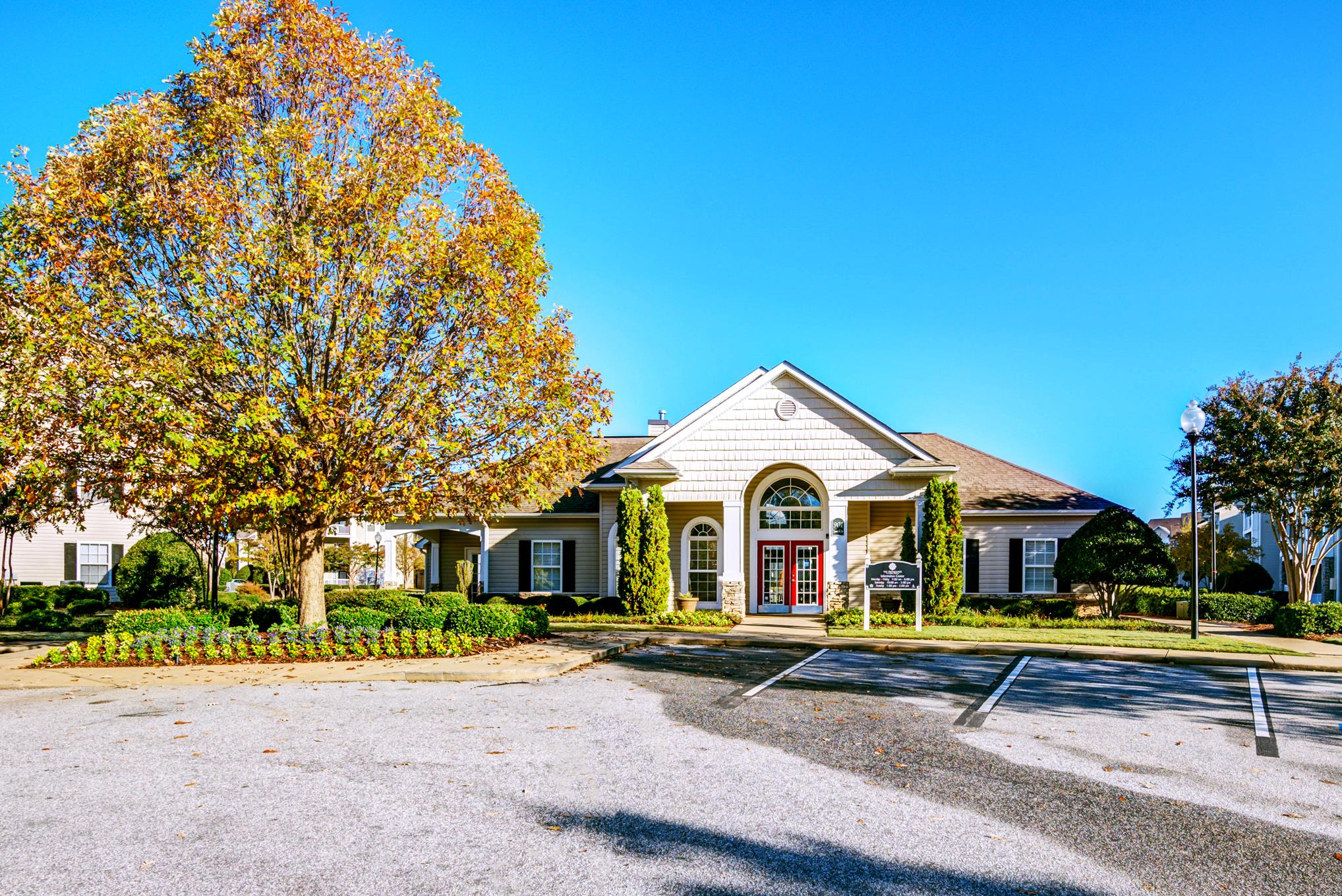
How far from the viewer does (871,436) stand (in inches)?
885

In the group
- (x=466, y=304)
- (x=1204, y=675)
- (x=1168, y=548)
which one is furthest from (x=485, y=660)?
(x=1168, y=548)

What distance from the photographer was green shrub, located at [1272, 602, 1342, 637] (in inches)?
757

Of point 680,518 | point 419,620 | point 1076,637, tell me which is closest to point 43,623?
point 419,620

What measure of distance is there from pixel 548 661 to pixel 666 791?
707cm

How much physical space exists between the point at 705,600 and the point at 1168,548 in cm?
1152

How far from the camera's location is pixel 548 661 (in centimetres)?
1337

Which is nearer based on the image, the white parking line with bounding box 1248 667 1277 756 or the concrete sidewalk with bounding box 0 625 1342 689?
the white parking line with bounding box 1248 667 1277 756

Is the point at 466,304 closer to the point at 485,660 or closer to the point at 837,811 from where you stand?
the point at 485,660

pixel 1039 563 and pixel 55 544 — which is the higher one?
pixel 55 544

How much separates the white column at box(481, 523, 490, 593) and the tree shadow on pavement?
20074mm

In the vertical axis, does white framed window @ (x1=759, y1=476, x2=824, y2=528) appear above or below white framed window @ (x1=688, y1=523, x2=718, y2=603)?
above

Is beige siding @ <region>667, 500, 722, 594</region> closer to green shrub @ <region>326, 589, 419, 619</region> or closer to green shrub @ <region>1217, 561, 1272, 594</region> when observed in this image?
green shrub @ <region>326, 589, 419, 619</region>

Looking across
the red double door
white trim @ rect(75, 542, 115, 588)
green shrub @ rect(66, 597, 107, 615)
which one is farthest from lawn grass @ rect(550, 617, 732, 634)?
white trim @ rect(75, 542, 115, 588)

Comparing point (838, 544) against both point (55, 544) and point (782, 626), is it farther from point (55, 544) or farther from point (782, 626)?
point (55, 544)
